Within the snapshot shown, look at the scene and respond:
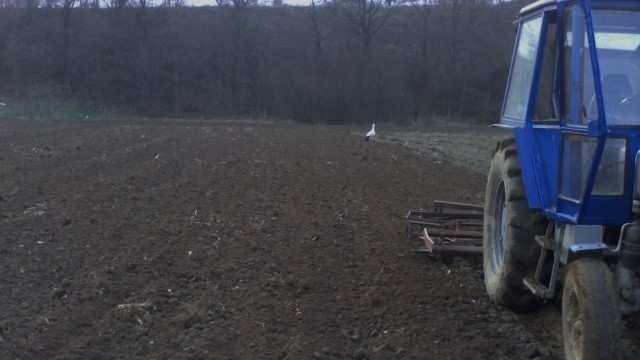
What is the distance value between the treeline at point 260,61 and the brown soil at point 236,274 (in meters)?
33.0

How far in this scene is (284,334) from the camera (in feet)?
19.0

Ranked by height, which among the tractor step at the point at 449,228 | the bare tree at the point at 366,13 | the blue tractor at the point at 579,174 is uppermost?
the bare tree at the point at 366,13

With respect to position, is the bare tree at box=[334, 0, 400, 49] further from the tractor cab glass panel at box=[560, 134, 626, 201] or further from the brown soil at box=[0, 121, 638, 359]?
the tractor cab glass panel at box=[560, 134, 626, 201]

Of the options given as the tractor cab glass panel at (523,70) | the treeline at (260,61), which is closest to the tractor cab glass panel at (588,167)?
the tractor cab glass panel at (523,70)

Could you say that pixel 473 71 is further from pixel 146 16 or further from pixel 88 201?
pixel 88 201

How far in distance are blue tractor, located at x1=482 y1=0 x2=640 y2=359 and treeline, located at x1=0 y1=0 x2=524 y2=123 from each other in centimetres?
3847

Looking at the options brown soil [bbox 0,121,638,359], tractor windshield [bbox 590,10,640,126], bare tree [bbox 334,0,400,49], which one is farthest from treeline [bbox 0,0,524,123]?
tractor windshield [bbox 590,10,640,126]

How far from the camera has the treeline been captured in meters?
47.4

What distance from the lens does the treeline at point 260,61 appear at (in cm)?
4738

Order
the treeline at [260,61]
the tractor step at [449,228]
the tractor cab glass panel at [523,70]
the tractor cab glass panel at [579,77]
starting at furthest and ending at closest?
the treeline at [260,61] < the tractor step at [449,228] < the tractor cab glass panel at [523,70] < the tractor cab glass panel at [579,77]

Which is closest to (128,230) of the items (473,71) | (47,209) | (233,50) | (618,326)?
(47,209)

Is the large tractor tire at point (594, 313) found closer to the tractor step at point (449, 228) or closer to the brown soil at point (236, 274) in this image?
the brown soil at point (236, 274)

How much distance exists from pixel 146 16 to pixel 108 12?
293 centimetres

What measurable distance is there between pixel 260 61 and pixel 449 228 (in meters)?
44.8
